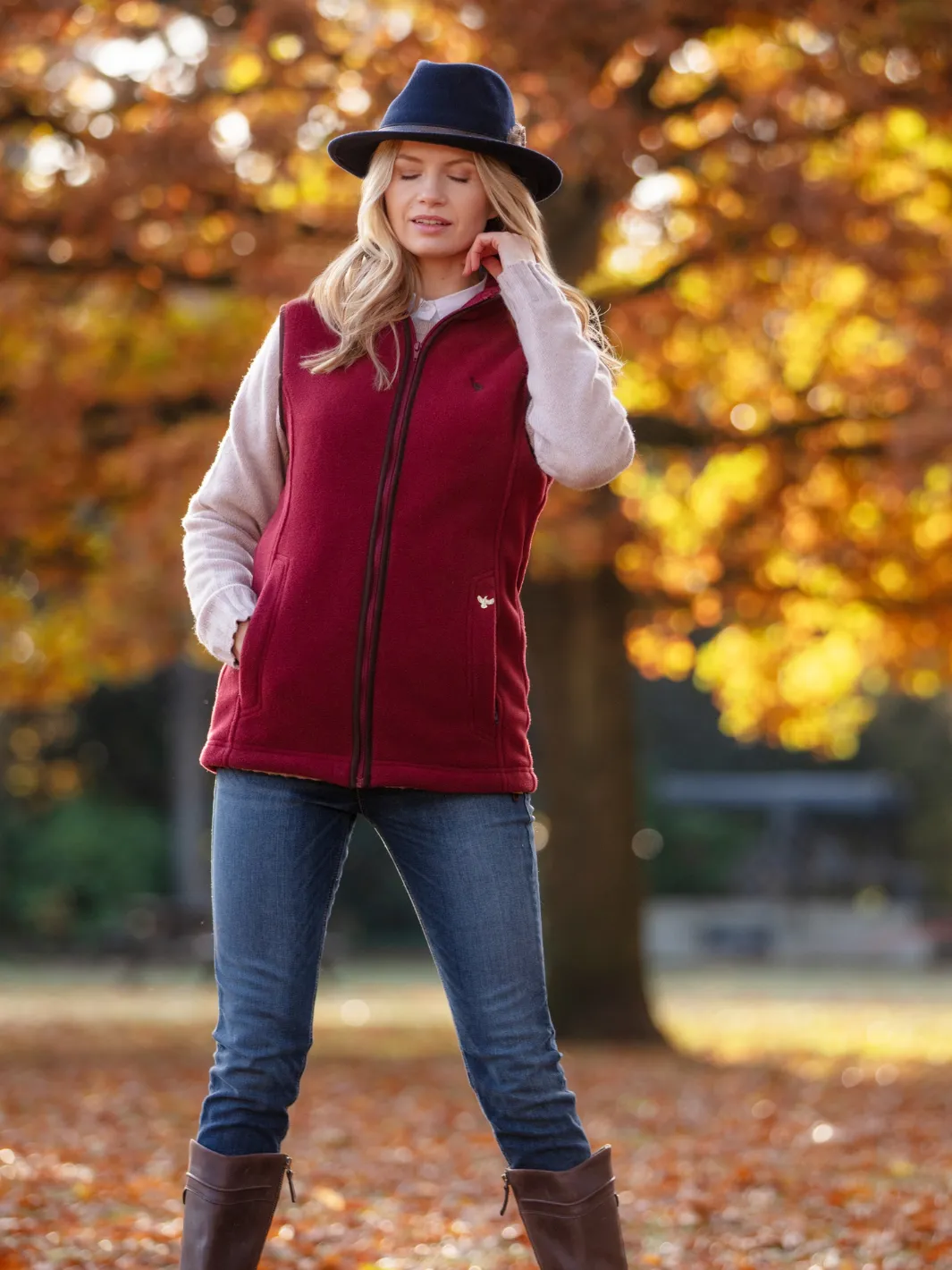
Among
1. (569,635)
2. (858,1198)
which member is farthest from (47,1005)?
(858,1198)

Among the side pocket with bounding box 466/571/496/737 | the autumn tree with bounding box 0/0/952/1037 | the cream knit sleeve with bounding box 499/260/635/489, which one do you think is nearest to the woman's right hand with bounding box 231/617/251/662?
the side pocket with bounding box 466/571/496/737

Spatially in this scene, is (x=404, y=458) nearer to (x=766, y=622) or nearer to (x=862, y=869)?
(x=766, y=622)

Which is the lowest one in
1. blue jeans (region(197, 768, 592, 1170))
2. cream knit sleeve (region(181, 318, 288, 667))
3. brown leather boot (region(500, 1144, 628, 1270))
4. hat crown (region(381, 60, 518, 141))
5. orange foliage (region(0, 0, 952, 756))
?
brown leather boot (region(500, 1144, 628, 1270))

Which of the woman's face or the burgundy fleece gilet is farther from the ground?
the woman's face

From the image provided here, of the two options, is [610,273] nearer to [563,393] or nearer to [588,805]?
[588,805]

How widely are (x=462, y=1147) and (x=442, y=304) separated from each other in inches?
201

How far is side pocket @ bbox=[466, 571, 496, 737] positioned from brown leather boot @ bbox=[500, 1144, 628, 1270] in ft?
2.49

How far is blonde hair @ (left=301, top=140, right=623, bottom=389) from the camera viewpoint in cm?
330

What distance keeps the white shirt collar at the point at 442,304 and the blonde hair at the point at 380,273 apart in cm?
2

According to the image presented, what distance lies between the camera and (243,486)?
135 inches

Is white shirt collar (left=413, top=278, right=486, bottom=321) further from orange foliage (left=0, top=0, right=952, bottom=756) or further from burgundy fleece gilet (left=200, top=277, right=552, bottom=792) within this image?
orange foliage (left=0, top=0, right=952, bottom=756)

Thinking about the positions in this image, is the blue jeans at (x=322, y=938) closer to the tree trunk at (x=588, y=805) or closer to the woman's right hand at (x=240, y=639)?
the woman's right hand at (x=240, y=639)

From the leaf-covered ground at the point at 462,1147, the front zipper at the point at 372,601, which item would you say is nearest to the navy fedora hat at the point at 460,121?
the front zipper at the point at 372,601

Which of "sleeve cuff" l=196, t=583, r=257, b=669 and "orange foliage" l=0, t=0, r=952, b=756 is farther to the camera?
"orange foliage" l=0, t=0, r=952, b=756
